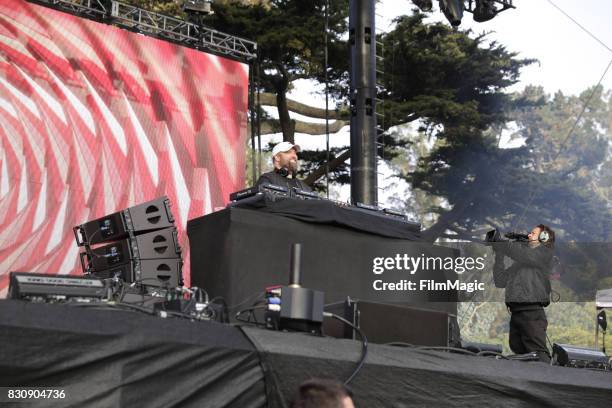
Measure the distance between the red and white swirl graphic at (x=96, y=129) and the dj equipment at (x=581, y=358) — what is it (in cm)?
599

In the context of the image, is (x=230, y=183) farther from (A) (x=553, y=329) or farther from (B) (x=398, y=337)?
(A) (x=553, y=329)

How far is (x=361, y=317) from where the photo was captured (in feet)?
8.35

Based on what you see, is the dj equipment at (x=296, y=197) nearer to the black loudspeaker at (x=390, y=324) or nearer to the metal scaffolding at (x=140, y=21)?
the black loudspeaker at (x=390, y=324)

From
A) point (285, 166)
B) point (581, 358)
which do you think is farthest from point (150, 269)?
point (581, 358)

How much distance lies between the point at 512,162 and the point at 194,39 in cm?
1019

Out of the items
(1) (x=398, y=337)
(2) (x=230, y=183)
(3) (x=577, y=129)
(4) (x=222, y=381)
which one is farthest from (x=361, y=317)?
(3) (x=577, y=129)

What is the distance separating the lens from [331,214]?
4059mm

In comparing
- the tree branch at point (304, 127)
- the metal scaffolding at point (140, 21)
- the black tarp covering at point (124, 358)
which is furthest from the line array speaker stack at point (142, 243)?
the tree branch at point (304, 127)

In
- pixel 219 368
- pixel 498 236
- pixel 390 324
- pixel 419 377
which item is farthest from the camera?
pixel 498 236

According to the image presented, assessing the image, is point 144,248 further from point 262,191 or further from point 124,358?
point 124,358

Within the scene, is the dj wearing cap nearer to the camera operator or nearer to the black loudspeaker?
the camera operator

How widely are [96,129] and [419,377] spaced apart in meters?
7.15

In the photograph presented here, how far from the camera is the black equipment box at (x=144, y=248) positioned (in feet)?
14.7

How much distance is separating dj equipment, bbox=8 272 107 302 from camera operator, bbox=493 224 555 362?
111 inches
